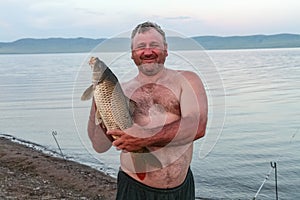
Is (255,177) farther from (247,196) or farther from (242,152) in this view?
(242,152)

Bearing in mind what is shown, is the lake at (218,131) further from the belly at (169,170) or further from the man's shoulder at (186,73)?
the belly at (169,170)

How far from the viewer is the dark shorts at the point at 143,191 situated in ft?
15.1

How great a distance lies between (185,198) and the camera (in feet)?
15.5

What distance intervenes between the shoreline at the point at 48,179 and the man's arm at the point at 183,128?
378 inches

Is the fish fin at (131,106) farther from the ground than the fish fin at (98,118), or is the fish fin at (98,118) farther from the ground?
the fish fin at (131,106)

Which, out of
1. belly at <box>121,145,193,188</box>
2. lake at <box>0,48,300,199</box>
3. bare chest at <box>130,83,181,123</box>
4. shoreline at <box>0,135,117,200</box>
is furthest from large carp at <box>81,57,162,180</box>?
shoreline at <box>0,135,117,200</box>

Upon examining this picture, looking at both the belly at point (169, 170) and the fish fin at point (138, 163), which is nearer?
the fish fin at point (138, 163)

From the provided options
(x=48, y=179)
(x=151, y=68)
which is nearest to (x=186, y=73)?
(x=151, y=68)

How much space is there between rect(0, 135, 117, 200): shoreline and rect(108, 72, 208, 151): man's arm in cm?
960

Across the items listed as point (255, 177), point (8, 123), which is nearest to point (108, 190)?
point (255, 177)

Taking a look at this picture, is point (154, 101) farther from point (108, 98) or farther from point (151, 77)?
point (108, 98)

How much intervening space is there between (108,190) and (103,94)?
1139 centimetres

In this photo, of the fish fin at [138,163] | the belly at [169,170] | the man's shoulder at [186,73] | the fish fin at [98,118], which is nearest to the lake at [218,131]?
the man's shoulder at [186,73]

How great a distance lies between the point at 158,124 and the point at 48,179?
12.6 metres
